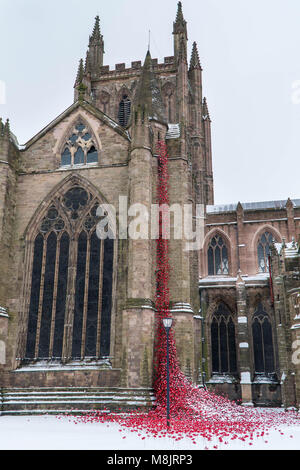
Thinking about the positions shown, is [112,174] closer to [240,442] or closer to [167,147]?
[167,147]

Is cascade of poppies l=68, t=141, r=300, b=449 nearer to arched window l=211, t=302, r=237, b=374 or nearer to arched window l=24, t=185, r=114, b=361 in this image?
A: arched window l=24, t=185, r=114, b=361

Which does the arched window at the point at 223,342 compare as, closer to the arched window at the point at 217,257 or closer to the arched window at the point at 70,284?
the arched window at the point at 217,257

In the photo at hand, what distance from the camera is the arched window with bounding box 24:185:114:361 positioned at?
779 inches

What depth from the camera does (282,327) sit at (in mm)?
24688

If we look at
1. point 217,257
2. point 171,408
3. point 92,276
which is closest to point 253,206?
point 217,257

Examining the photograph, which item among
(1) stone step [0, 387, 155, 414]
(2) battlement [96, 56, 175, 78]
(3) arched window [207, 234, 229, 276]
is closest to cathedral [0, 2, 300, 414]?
(1) stone step [0, 387, 155, 414]

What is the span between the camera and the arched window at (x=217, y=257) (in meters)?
35.3

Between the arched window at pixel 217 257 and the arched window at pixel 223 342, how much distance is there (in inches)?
169

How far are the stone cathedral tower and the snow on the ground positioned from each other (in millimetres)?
3668

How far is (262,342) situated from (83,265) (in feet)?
49.3

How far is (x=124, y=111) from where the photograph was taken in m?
43.9
